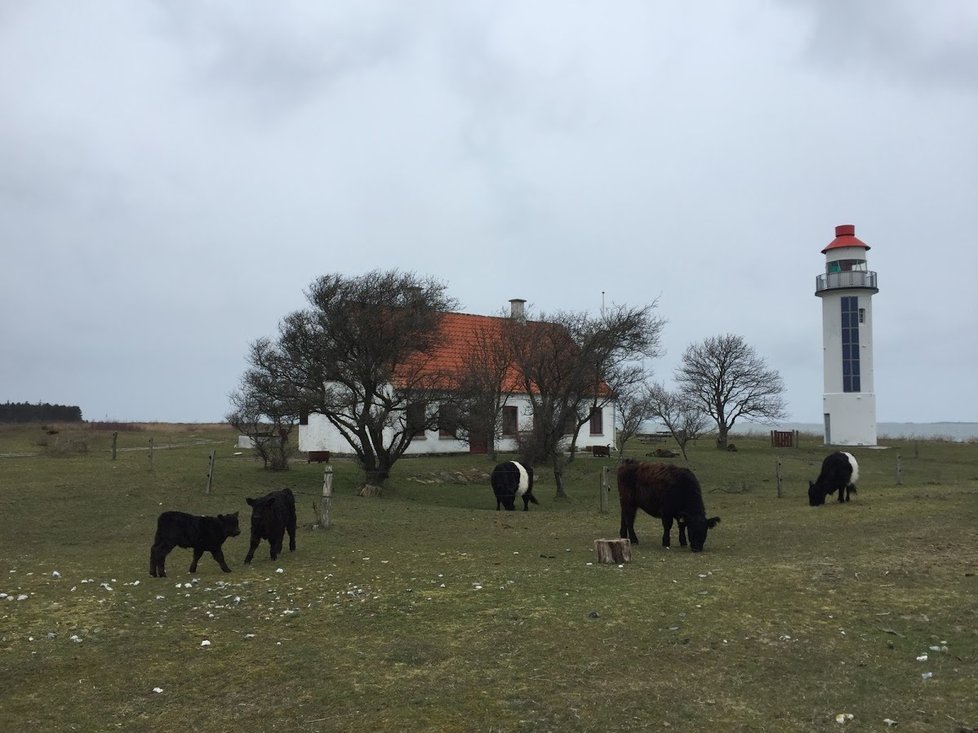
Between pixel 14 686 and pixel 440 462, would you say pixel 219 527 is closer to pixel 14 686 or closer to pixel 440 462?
pixel 14 686

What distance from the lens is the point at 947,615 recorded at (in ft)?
29.2

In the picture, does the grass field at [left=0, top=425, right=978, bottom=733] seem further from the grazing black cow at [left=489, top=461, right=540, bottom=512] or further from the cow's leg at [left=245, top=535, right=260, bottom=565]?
the grazing black cow at [left=489, top=461, right=540, bottom=512]

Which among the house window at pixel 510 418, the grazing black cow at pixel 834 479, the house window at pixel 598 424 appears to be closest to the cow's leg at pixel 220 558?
the grazing black cow at pixel 834 479

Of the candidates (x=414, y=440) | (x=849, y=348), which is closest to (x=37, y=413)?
(x=414, y=440)

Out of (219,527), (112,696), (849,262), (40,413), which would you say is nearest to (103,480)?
(219,527)

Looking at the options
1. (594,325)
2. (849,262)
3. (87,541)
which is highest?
(849,262)

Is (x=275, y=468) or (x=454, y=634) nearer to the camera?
(x=454, y=634)

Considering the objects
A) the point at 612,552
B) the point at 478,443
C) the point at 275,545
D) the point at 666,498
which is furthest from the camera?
the point at 478,443

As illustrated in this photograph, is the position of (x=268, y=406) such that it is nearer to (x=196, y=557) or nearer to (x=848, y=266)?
(x=196, y=557)

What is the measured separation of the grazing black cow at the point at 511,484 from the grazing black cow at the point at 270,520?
1184 centimetres

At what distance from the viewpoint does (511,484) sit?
25.0m

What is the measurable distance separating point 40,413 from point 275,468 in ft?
197

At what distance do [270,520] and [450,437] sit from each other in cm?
2548

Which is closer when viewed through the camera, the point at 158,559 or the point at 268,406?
the point at 158,559
